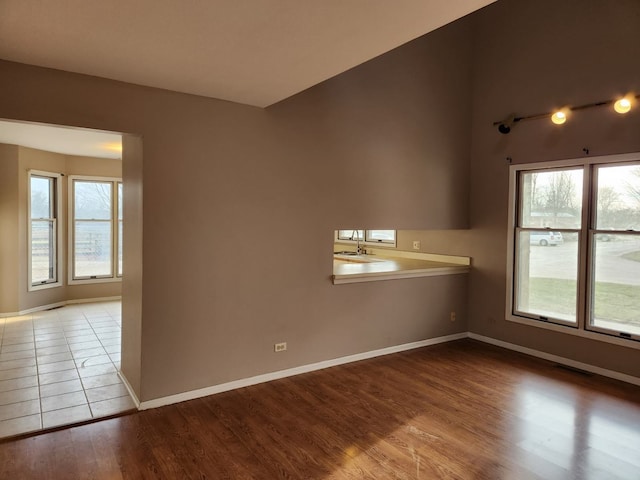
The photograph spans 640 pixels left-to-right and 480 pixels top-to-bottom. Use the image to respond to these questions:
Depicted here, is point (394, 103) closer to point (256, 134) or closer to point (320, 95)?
point (320, 95)

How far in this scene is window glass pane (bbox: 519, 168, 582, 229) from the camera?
14.0ft

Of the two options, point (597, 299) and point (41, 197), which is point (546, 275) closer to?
point (597, 299)

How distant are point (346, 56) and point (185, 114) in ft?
4.72

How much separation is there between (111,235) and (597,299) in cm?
711

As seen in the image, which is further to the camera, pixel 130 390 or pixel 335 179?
pixel 335 179

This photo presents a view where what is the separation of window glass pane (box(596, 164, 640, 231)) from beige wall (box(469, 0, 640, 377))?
21 cm

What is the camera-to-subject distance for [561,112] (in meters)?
4.27

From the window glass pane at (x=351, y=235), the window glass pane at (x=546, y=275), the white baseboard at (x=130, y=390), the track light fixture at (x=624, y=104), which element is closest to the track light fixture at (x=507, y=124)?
the track light fixture at (x=624, y=104)

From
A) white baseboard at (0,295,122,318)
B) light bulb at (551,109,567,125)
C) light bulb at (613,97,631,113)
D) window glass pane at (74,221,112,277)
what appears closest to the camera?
light bulb at (613,97,631,113)

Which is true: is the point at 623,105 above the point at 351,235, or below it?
above

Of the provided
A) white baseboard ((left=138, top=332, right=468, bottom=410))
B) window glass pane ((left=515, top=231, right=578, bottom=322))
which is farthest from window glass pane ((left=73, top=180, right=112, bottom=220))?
window glass pane ((left=515, top=231, right=578, bottom=322))

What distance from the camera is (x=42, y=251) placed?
6500 millimetres

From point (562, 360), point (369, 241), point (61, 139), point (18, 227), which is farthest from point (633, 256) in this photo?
point (18, 227)

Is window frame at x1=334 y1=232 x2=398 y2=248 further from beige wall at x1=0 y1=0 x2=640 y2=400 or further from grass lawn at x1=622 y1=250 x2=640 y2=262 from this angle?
grass lawn at x1=622 y1=250 x2=640 y2=262
